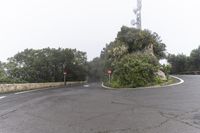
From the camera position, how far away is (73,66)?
5162 cm

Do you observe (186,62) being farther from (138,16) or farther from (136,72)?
(136,72)

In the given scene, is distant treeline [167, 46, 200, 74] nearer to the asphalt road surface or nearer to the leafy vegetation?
the leafy vegetation

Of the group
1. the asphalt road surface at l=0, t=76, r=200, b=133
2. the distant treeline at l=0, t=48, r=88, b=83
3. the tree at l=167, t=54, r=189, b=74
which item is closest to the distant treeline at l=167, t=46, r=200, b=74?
the tree at l=167, t=54, r=189, b=74

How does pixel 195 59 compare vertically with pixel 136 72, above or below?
above

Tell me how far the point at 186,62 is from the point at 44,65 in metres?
23.1

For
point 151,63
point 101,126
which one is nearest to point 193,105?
point 101,126

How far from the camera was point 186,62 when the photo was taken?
5125cm

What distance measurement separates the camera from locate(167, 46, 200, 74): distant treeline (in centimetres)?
4994

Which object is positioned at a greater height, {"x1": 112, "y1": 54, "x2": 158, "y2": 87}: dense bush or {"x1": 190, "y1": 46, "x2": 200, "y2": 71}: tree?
{"x1": 190, "y1": 46, "x2": 200, "y2": 71}: tree

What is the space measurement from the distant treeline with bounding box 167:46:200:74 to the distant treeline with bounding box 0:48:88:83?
15.7 m

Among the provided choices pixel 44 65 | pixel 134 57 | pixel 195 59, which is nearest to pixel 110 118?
pixel 134 57

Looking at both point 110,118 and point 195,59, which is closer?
point 110,118

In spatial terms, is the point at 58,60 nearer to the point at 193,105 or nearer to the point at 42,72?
the point at 42,72

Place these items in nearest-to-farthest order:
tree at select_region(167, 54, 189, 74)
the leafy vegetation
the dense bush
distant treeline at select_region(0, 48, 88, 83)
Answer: the dense bush < the leafy vegetation < distant treeline at select_region(0, 48, 88, 83) < tree at select_region(167, 54, 189, 74)
